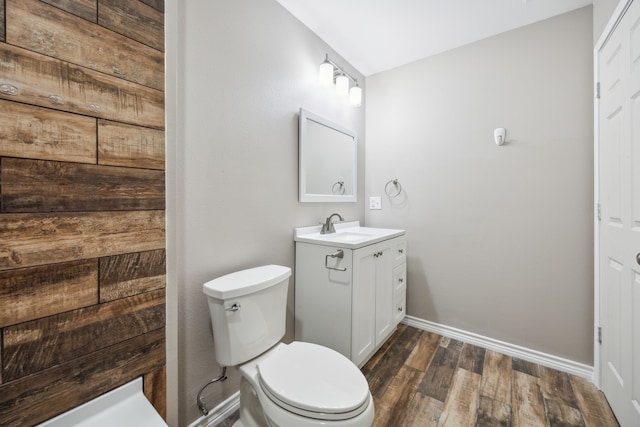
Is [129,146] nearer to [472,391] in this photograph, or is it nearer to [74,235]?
[74,235]

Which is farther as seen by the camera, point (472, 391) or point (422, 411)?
point (472, 391)

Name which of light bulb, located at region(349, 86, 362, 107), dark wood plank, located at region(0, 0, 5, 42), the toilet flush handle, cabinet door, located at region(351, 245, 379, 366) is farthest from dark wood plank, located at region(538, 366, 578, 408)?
dark wood plank, located at region(0, 0, 5, 42)

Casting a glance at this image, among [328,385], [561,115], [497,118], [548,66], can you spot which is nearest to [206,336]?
[328,385]

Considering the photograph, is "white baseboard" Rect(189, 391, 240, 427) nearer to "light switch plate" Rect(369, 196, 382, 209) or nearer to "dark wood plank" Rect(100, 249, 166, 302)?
"dark wood plank" Rect(100, 249, 166, 302)

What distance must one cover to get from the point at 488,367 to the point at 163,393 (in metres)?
1.89

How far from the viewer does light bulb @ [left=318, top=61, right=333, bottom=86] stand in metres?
1.90

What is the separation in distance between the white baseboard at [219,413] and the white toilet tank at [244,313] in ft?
1.23

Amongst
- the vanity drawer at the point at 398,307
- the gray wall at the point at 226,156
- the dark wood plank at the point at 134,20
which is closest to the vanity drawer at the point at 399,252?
the vanity drawer at the point at 398,307

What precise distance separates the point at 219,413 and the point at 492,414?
4.57ft

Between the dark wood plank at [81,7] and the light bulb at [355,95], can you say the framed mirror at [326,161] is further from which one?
the dark wood plank at [81,7]

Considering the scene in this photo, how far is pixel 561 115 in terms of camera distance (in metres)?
1.73

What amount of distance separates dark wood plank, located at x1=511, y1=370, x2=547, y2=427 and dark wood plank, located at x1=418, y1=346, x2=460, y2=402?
0.32 meters

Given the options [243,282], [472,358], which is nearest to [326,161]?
[243,282]

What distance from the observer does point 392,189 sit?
8.03 feet
